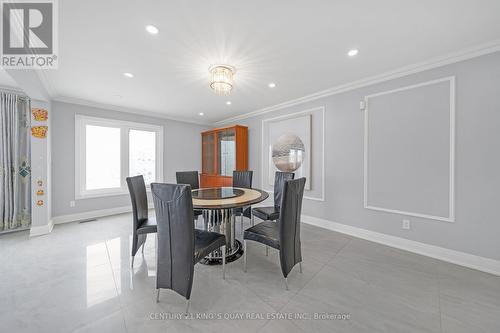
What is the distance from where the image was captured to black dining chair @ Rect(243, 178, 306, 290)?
1783 millimetres

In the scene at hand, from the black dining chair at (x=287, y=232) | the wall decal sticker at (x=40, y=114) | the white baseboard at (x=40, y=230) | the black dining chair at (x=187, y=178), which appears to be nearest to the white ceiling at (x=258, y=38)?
the wall decal sticker at (x=40, y=114)

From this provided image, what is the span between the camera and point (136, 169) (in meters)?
4.63

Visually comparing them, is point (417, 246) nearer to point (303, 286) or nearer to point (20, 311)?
point (303, 286)

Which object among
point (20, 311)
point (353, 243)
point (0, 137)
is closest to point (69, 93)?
point (0, 137)

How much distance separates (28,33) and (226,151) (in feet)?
12.0

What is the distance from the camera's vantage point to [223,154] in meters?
5.11

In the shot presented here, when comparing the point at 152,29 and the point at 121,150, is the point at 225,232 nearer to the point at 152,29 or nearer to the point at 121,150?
the point at 152,29

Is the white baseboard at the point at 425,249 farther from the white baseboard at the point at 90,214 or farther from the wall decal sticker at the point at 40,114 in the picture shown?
the wall decal sticker at the point at 40,114

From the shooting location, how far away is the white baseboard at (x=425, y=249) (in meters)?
2.08

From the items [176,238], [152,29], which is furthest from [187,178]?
[152,29]

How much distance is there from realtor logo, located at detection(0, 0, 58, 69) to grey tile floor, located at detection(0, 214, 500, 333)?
237cm

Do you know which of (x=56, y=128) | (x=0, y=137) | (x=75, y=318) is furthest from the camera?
(x=56, y=128)

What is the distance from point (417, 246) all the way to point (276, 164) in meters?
2.64

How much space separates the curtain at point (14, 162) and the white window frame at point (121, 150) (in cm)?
66
